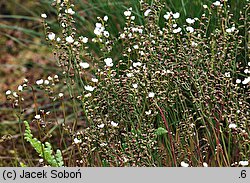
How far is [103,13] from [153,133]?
1.45 metres

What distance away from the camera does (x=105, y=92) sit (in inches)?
108

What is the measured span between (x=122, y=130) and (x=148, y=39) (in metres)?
0.49

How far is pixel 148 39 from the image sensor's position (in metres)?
2.95

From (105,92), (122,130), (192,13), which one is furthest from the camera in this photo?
(192,13)

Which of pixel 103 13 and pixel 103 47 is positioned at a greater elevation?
pixel 103 13

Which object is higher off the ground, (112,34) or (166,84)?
(112,34)

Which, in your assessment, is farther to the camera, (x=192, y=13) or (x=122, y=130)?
(x=192, y=13)

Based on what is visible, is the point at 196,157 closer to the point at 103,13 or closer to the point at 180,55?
the point at 180,55
